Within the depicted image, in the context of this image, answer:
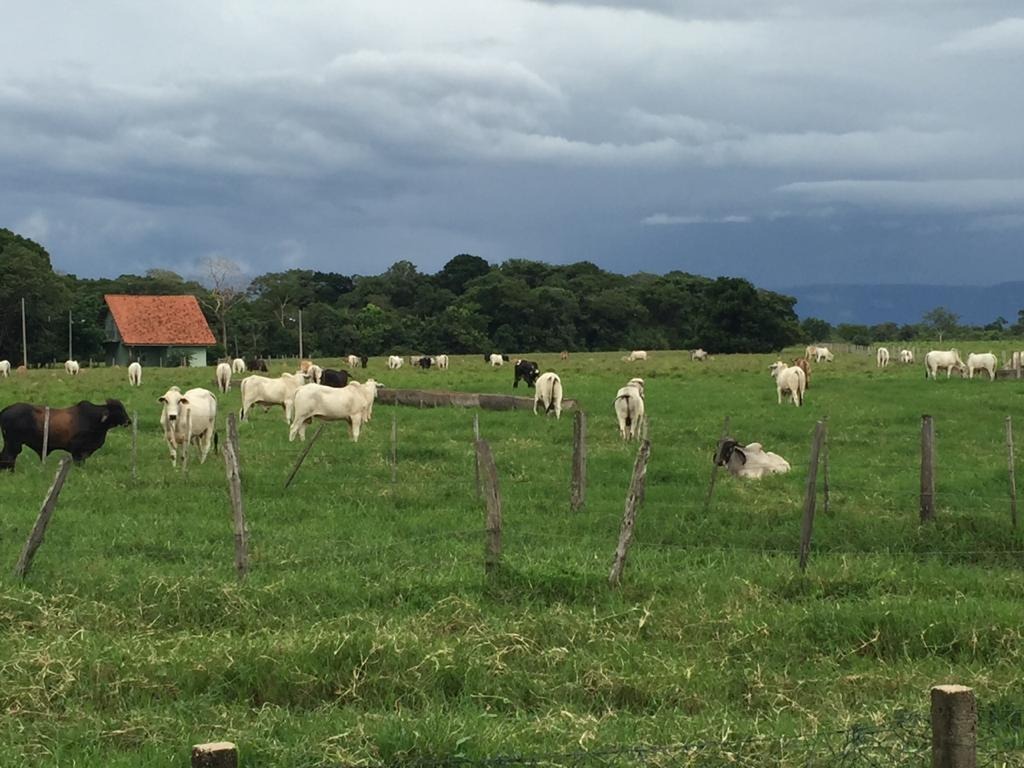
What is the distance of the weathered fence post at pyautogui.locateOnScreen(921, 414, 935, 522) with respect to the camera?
14039 mm

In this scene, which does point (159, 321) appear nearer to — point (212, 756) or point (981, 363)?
A: point (981, 363)

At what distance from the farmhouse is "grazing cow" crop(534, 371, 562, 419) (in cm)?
4865

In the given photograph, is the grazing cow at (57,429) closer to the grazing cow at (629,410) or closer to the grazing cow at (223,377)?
the grazing cow at (629,410)

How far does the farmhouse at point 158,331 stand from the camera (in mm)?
74500

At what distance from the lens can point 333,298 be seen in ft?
380

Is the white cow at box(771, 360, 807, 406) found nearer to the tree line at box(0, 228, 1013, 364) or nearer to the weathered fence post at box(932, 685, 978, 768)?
Answer: the weathered fence post at box(932, 685, 978, 768)

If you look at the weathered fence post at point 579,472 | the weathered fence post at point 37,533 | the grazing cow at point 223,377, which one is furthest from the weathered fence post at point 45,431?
the grazing cow at point 223,377

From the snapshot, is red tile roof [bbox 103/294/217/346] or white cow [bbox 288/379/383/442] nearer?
white cow [bbox 288/379/383/442]

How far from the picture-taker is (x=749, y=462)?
19391mm

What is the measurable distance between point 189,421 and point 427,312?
84414 mm

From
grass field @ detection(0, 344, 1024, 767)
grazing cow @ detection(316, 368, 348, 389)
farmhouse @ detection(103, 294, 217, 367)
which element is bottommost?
grass field @ detection(0, 344, 1024, 767)

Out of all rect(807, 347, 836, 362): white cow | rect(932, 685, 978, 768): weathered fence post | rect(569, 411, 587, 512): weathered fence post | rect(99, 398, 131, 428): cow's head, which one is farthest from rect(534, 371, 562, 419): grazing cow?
rect(807, 347, 836, 362): white cow

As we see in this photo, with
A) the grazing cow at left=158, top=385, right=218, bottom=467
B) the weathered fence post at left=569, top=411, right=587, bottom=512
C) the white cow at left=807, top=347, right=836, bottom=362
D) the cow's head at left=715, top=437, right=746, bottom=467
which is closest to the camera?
the weathered fence post at left=569, top=411, right=587, bottom=512

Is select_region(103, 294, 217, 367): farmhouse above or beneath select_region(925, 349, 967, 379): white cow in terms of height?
above
